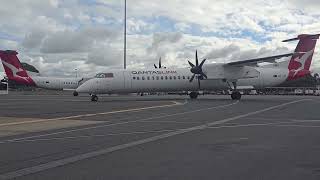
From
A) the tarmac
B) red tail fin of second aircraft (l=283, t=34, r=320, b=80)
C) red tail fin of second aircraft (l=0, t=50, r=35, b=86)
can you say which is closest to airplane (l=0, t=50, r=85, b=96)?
red tail fin of second aircraft (l=0, t=50, r=35, b=86)

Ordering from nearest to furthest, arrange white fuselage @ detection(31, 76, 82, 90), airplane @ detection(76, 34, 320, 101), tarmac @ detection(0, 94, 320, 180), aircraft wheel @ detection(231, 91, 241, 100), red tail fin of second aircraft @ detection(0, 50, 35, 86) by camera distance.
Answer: tarmac @ detection(0, 94, 320, 180), airplane @ detection(76, 34, 320, 101), aircraft wheel @ detection(231, 91, 241, 100), red tail fin of second aircraft @ detection(0, 50, 35, 86), white fuselage @ detection(31, 76, 82, 90)

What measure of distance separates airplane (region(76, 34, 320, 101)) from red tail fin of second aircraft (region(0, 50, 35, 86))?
102ft

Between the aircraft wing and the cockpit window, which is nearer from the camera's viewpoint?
the aircraft wing

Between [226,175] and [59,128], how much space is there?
10.2 m

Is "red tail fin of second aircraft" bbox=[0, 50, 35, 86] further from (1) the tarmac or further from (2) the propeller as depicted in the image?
(1) the tarmac

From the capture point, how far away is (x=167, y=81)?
4559cm

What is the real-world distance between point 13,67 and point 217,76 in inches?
1490

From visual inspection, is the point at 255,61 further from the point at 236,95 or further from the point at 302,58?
the point at 302,58

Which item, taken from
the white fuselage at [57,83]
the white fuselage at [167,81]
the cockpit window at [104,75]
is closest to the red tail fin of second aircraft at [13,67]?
the white fuselage at [57,83]

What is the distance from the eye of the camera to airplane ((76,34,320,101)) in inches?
1747

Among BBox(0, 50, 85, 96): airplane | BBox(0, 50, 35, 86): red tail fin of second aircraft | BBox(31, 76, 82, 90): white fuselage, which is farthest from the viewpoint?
BBox(31, 76, 82, 90): white fuselage

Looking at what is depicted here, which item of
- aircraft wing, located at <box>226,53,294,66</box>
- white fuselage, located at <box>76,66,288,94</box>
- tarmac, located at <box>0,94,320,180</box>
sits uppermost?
aircraft wing, located at <box>226,53,294,66</box>

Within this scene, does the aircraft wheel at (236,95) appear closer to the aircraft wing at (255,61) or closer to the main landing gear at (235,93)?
the main landing gear at (235,93)

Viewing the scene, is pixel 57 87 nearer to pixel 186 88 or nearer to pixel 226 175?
pixel 186 88
